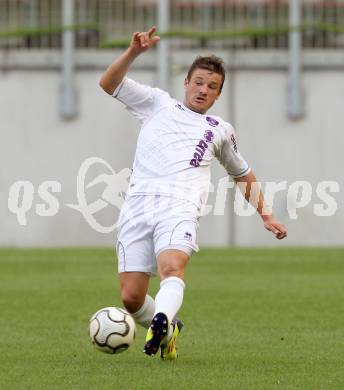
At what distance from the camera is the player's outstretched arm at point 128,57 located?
7.91 m

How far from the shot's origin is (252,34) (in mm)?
24203

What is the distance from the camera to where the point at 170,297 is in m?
7.61

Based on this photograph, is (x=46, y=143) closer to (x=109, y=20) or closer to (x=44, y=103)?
(x=44, y=103)

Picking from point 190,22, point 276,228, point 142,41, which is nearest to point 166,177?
point 276,228

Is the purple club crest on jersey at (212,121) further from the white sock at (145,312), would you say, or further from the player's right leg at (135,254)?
the white sock at (145,312)

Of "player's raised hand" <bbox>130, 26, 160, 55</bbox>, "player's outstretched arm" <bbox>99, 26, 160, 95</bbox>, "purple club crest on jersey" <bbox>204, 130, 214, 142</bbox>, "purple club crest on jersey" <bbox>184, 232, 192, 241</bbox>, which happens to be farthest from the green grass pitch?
"player's raised hand" <bbox>130, 26, 160, 55</bbox>

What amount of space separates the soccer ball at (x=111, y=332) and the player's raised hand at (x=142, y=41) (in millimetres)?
1593

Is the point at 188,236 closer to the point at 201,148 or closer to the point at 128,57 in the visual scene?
the point at 201,148

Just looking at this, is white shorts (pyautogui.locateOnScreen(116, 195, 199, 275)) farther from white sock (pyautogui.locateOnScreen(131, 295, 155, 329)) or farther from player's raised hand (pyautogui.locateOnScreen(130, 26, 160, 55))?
→ player's raised hand (pyautogui.locateOnScreen(130, 26, 160, 55))

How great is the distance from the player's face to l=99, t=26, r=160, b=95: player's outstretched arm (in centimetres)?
44

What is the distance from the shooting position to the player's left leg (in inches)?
289

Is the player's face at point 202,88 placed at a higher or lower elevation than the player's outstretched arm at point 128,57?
lower

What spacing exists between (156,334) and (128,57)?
1.76 metres

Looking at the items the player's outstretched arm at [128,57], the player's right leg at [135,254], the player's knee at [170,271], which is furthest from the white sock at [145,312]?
the player's outstretched arm at [128,57]
